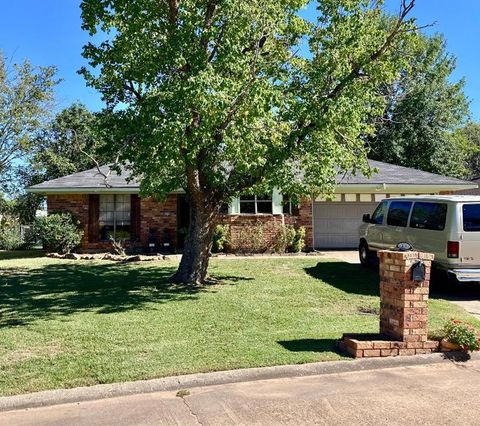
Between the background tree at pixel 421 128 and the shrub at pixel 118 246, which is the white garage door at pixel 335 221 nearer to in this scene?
the shrub at pixel 118 246

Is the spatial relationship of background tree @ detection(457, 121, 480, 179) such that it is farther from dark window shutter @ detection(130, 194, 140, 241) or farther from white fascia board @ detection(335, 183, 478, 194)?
dark window shutter @ detection(130, 194, 140, 241)

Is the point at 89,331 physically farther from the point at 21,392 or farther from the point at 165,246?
the point at 165,246

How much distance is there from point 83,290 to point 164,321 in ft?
12.0

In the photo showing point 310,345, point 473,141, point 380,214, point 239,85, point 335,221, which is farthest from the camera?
point 473,141

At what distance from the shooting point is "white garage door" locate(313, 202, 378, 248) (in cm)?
2092

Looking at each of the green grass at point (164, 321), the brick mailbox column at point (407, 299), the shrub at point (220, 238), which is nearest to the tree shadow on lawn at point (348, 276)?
the green grass at point (164, 321)

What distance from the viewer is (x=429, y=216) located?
36.0 feet

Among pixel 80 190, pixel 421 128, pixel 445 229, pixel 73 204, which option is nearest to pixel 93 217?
pixel 73 204

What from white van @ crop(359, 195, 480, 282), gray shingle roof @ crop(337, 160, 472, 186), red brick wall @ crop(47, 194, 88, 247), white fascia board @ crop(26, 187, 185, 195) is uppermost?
gray shingle roof @ crop(337, 160, 472, 186)

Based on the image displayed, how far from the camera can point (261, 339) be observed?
22.2ft

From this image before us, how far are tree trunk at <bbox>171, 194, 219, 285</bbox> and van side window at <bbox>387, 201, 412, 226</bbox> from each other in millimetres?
4621

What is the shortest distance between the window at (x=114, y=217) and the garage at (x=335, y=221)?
783 centimetres

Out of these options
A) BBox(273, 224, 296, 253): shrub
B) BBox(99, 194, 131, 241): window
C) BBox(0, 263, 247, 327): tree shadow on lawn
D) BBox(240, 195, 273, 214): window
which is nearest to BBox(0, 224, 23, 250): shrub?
BBox(99, 194, 131, 241): window

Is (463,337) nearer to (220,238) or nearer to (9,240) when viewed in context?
(220,238)
